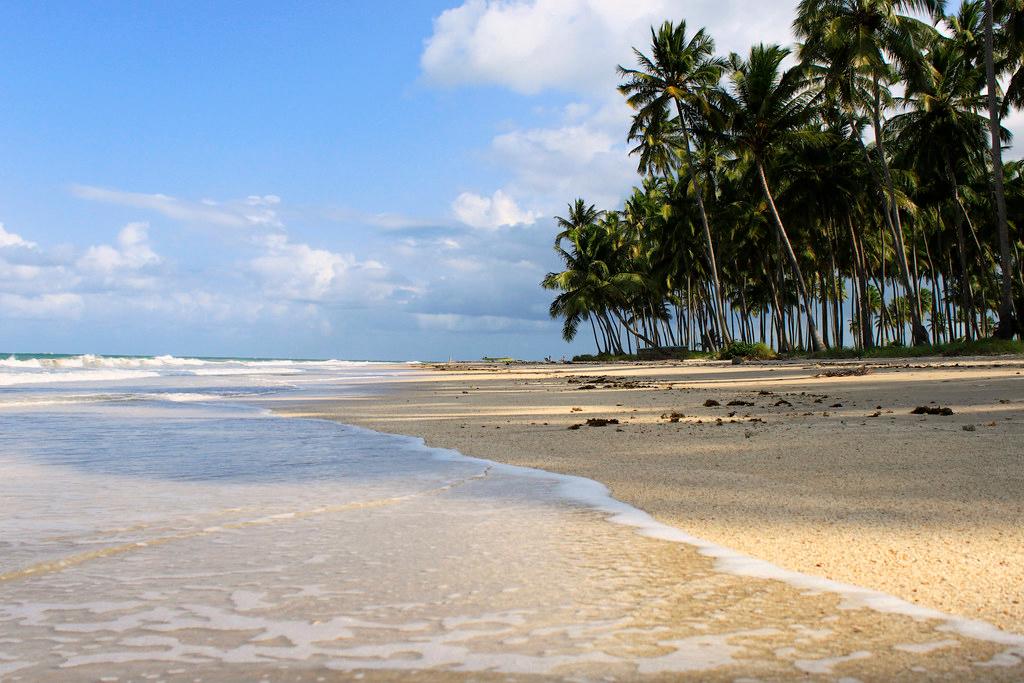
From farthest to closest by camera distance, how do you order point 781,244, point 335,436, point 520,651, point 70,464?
point 781,244 → point 335,436 → point 70,464 → point 520,651

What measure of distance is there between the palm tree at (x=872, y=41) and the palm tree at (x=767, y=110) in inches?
95.3

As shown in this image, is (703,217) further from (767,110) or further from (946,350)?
(946,350)

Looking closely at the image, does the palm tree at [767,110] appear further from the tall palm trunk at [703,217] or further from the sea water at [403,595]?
the sea water at [403,595]

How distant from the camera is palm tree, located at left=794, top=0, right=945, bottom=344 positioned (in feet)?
79.9

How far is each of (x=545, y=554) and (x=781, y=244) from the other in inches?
1428

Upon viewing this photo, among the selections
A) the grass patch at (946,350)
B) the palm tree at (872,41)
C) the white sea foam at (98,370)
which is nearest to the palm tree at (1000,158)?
the grass patch at (946,350)

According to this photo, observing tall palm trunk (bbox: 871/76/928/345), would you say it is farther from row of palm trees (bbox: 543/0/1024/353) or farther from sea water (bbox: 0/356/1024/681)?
→ sea water (bbox: 0/356/1024/681)

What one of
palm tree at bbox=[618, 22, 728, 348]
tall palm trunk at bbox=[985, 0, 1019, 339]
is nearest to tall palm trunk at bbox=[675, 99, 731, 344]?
palm tree at bbox=[618, 22, 728, 348]

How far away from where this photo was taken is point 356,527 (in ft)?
11.0

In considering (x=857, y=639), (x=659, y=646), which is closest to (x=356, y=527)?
(x=659, y=646)

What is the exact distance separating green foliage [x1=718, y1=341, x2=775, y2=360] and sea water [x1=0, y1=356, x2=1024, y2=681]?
91.0ft

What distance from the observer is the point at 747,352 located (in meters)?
31.1

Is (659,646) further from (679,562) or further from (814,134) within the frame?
(814,134)

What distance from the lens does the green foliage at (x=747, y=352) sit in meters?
30.5
